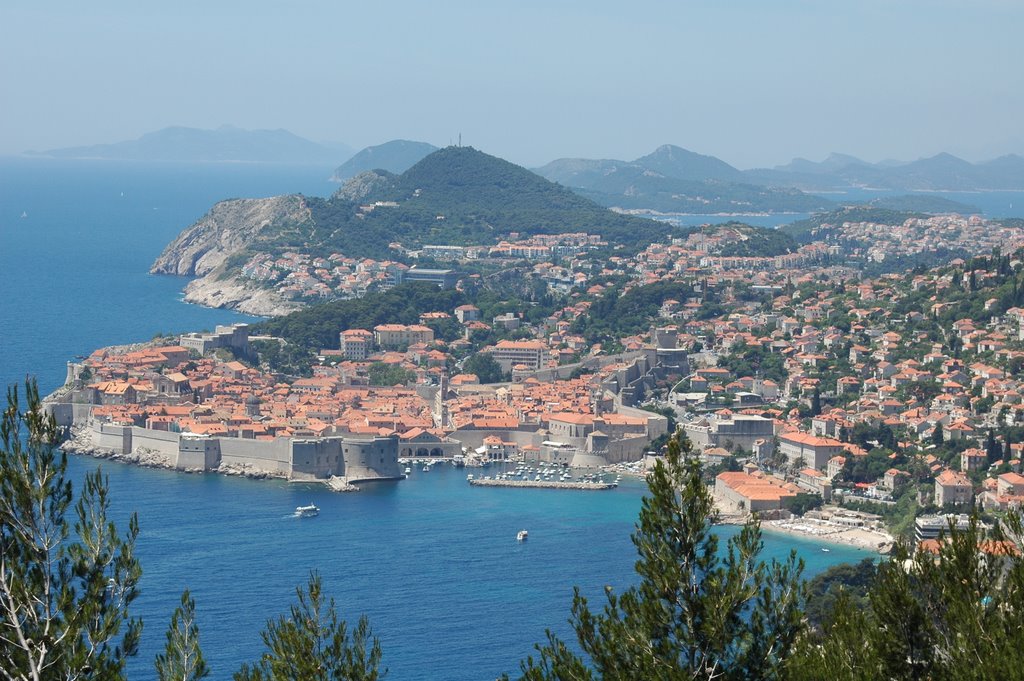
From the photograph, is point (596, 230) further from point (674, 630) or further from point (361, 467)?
point (674, 630)

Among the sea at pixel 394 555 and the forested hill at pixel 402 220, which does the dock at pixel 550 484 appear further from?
the forested hill at pixel 402 220

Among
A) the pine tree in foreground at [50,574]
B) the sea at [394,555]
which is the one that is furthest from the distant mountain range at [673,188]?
the pine tree in foreground at [50,574]

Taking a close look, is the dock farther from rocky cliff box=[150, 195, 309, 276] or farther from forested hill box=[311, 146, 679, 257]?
rocky cliff box=[150, 195, 309, 276]

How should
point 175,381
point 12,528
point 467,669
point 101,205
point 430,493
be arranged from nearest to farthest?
point 12,528 → point 467,669 → point 430,493 → point 175,381 → point 101,205

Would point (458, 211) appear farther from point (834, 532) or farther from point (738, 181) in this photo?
point (738, 181)

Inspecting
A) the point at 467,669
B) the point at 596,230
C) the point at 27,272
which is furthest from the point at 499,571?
the point at 596,230

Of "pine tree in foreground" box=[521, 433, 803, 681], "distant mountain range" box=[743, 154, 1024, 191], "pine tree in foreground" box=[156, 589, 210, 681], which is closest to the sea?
"pine tree in foreground" box=[521, 433, 803, 681]

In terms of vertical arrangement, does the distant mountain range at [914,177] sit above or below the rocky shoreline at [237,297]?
above
